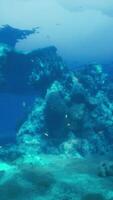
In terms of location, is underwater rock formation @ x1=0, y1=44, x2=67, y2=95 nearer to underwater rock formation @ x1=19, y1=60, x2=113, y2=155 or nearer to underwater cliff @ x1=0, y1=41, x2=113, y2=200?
underwater cliff @ x1=0, y1=41, x2=113, y2=200

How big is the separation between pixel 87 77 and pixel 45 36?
339 inches

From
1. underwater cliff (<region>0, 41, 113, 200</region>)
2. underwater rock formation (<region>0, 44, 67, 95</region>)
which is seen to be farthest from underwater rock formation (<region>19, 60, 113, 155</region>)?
underwater rock formation (<region>0, 44, 67, 95</region>)

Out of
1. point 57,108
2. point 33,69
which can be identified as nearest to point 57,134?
point 57,108

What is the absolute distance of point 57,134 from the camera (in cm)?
1986

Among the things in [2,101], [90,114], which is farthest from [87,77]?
[2,101]

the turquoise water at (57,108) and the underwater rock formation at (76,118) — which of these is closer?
the turquoise water at (57,108)

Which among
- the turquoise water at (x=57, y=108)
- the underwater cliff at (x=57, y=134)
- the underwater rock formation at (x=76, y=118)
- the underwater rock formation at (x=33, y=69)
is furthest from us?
the underwater rock formation at (x=33, y=69)

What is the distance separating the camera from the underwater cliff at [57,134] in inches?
385

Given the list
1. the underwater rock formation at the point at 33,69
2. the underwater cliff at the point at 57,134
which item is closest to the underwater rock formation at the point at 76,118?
the underwater cliff at the point at 57,134

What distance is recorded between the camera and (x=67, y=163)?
1258cm

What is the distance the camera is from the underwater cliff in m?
9.79

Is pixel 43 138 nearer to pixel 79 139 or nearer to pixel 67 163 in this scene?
pixel 79 139

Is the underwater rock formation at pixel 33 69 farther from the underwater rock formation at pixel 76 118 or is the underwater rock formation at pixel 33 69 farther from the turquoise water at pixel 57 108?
the underwater rock formation at pixel 76 118

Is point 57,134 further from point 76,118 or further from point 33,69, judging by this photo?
point 33,69
